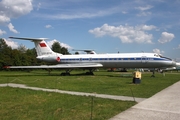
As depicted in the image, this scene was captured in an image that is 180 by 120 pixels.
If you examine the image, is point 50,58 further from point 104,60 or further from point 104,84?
point 104,84

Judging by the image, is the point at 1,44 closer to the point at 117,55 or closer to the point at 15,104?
the point at 117,55

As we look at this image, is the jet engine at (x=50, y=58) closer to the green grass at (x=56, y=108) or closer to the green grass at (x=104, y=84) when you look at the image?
the green grass at (x=104, y=84)

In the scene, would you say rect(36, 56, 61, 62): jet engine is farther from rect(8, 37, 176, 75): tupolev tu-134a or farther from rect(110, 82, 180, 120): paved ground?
rect(110, 82, 180, 120): paved ground

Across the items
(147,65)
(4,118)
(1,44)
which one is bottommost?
(4,118)

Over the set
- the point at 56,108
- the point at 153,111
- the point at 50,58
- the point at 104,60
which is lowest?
the point at 56,108

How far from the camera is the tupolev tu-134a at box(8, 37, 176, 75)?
27.6m

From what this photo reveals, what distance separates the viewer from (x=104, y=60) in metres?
31.1

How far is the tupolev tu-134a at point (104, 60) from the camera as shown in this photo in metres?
27.6

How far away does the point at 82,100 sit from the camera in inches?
408

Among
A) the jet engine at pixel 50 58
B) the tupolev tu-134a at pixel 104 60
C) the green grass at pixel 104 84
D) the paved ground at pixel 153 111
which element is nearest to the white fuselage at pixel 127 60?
the tupolev tu-134a at pixel 104 60

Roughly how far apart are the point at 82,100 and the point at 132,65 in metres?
19.7

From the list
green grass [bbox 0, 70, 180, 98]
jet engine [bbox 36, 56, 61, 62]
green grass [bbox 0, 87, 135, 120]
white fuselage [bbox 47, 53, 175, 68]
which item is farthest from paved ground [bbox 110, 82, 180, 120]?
jet engine [bbox 36, 56, 61, 62]

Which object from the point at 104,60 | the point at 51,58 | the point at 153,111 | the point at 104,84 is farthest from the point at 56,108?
the point at 51,58

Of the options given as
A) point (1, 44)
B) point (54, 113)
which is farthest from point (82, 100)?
point (1, 44)
